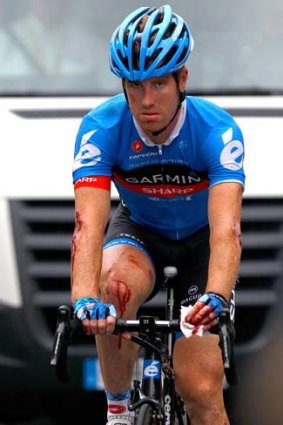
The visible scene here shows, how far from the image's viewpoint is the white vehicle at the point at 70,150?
741 cm

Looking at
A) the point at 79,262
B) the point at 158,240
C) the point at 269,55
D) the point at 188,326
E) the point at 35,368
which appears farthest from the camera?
the point at 269,55

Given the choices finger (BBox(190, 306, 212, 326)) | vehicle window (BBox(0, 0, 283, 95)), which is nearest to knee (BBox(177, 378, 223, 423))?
finger (BBox(190, 306, 212, 326))

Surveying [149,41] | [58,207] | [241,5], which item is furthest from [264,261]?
[149,41]

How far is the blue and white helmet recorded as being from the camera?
5.58 m

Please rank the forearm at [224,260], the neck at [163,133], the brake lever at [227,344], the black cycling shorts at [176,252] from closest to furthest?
the brake lever at [227,344] < the forearm at [224,260] < the neck at [163,133] < the black cycling shorts at [176,252]

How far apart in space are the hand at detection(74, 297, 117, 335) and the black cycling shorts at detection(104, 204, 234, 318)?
2.50 ft

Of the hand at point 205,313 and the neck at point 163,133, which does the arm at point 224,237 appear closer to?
the hand at point 205,313

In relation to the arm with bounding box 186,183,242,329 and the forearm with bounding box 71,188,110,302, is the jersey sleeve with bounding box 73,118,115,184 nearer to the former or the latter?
the forearm with bounding box 71,188,110,302

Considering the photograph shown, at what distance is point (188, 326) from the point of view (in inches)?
208

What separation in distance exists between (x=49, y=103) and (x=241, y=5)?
1.30 m

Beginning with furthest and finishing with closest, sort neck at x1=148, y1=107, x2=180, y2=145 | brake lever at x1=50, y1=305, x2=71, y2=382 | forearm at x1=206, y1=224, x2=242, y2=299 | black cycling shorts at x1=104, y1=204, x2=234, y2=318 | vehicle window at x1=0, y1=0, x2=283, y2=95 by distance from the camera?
vehicle window at x1=0, y1=0, x2=283, y2=95 → black cycling shorts at x1=104, y1=204, x2=234, y2=318 → neck at x1=148, y1=107, x2=180, y2=145 → forearm at x1=206, y1=224, x2=242, y2=299 → brake lever at x1=50, y1=305, x2=71, y2=382

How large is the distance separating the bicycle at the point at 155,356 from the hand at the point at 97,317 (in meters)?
0.03

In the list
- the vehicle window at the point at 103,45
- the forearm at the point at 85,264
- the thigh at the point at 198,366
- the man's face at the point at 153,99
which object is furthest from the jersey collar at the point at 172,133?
the vehicle window at the point at 103,45

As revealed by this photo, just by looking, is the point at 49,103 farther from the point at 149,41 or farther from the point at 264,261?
the point at 149,41
